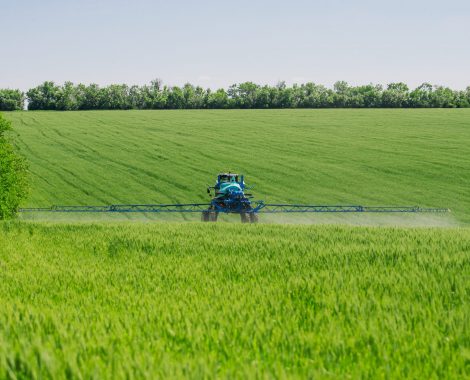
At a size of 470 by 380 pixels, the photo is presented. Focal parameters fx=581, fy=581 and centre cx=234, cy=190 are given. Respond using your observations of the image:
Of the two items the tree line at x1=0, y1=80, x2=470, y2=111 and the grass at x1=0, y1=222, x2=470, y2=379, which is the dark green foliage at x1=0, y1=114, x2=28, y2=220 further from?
the tree line at x1=0, y1=80, x2=470, y2=111

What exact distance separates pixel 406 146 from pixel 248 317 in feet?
180

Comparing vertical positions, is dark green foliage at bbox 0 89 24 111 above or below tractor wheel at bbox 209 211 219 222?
above

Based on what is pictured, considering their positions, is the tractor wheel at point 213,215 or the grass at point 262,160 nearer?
the tractor wheel at point 213,215

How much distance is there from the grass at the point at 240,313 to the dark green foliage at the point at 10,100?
121 meters

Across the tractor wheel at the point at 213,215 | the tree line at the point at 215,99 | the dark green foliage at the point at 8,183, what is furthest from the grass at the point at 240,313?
the tree line at the point at 215,99

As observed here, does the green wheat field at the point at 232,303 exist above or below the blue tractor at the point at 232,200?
above

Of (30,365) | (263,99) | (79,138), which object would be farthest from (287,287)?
(263,99)

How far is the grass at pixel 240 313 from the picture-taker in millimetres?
3879

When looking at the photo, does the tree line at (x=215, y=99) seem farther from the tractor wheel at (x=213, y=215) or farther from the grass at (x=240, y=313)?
the grass at (x=240, y=313)

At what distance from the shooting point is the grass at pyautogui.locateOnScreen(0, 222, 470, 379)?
3.88m

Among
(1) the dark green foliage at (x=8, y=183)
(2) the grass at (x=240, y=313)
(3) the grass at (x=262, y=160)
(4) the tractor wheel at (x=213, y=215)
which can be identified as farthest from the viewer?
(3) the grass at (x=262, y=160)

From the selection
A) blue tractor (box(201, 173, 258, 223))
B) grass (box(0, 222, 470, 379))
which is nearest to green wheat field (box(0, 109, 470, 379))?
grass (box(0, 222, 470, 379))

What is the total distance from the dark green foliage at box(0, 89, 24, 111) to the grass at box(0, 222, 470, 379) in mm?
120887

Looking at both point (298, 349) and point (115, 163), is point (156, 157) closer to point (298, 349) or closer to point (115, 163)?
point (115, 163)
